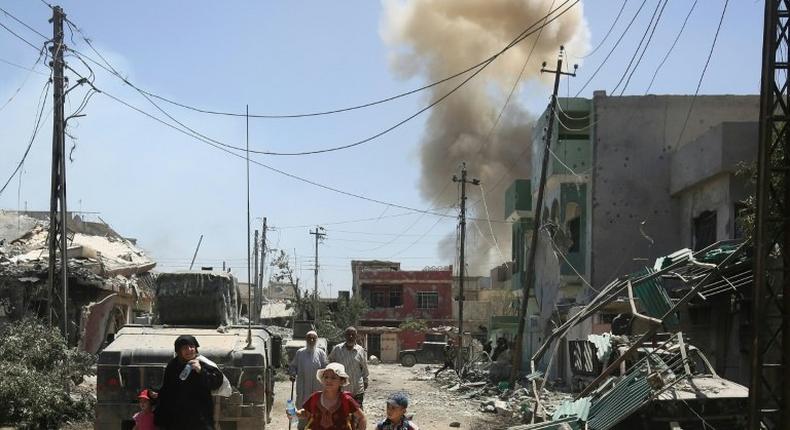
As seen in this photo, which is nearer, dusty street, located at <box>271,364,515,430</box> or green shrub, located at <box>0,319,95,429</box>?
green shrub, located at <box>0,319,95,429</box>

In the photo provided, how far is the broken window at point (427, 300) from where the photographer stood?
6450cm

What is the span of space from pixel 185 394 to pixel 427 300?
58.6 m

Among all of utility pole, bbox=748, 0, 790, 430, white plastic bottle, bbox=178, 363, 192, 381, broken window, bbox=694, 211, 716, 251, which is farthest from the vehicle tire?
white plastic bottle, bbox=178, 363, 192, 381

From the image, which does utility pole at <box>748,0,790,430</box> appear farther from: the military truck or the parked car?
the parked car

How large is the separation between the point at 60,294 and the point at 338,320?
1721 inches

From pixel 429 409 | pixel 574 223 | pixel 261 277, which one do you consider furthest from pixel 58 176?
pixel 261 277

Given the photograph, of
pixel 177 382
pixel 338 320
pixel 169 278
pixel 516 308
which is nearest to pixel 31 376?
pixel 169 278

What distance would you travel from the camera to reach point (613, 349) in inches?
590

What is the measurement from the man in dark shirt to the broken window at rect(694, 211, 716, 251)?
18422 mm

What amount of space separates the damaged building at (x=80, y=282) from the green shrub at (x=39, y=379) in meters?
2.70

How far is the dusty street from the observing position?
16969 mm

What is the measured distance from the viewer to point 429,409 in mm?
20766

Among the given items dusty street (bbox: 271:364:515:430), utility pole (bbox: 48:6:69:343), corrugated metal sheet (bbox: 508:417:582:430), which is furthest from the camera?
dusty street (bbox: 271:364:515:430)

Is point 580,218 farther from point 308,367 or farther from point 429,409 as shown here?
point 308,367
